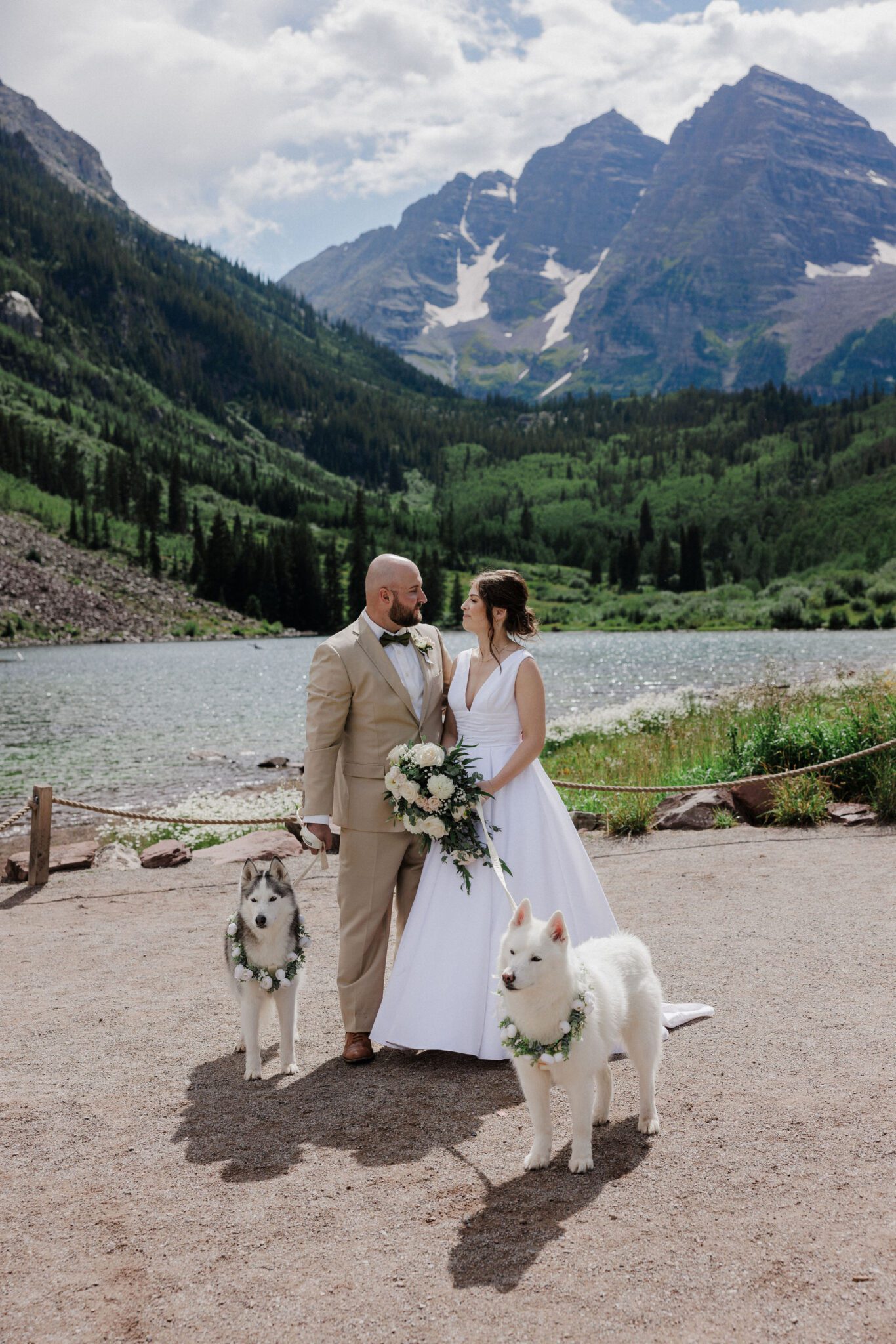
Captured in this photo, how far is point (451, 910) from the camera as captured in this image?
6312mm

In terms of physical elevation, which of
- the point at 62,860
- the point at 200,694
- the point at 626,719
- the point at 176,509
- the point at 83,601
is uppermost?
the point at 176,509

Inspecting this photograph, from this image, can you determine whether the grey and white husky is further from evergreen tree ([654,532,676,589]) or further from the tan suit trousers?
evergreen tree ([654,532,676,589])

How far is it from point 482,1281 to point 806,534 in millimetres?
201356

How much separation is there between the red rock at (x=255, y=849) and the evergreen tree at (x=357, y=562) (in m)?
116

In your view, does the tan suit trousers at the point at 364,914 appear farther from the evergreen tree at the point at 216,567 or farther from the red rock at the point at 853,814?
the evergreen tree at the point at 216,567

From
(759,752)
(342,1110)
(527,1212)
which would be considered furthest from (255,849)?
(527,1212)

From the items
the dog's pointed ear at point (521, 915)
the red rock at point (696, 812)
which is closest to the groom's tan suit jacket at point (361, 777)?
the dog's pointed ear at point (521, 915)

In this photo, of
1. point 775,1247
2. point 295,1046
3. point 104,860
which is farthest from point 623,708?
point 775,1247

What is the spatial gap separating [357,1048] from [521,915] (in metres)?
2.52

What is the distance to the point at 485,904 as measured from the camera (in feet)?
20.5

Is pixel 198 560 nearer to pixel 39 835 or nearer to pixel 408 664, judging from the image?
pixel 39 835

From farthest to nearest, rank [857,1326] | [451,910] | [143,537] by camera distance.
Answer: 1. [143,537]
2. [451,910]
3. [857,1326]

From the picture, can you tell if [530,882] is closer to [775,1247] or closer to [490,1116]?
[490,1116]

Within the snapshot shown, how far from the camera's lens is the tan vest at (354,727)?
6.24m
